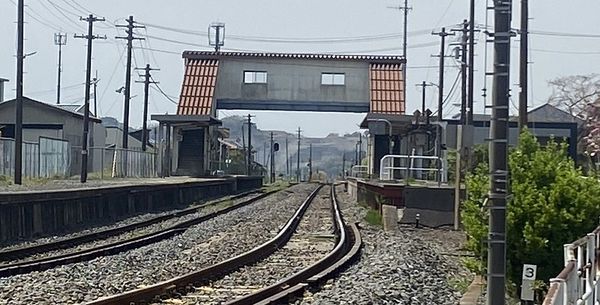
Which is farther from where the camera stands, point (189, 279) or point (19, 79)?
point (19, 79)

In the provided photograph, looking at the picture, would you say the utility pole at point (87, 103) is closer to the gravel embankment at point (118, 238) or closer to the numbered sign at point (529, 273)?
the gravel embankment at point (118, 238)

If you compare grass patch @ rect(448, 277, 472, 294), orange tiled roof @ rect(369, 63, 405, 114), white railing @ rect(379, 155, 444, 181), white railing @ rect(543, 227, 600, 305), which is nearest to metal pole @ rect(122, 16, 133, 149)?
orange tiled roof @ rect(369, 63, 405, 114)

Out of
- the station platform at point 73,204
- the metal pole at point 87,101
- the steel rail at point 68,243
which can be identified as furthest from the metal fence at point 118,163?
the steel rail at point 68,243

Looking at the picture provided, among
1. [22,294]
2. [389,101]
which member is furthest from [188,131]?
[22,294]

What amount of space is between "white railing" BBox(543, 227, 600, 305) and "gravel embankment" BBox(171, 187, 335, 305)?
480cm

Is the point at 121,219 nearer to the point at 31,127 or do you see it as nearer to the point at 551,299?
the point at 551,299

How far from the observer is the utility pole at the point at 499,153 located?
34.5 ft

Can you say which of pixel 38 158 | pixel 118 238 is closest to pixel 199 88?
pixel 38 158

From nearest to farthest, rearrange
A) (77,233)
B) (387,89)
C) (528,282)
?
1. (528,282)
2. (77,233)
3. (387,89)

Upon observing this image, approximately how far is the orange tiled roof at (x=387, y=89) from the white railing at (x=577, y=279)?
156 ft

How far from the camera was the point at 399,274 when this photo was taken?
16906 millimetres

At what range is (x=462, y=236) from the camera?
25906 mm

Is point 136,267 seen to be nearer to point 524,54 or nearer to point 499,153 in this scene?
point 499,153

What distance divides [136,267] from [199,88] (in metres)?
45.2
